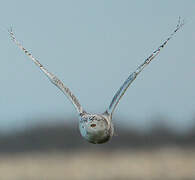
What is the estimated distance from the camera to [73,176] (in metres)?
24.4

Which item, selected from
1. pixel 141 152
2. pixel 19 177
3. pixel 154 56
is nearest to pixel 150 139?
pixel 141 152

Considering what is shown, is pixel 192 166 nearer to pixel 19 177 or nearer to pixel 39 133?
pixel 19 177

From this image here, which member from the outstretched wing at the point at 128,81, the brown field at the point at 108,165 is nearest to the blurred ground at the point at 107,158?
the brown field at the point at 108,165

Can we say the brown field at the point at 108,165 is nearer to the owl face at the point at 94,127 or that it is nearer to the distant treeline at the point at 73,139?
the distant treeline at the point at 73,139

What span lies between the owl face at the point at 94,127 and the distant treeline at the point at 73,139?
590 cm

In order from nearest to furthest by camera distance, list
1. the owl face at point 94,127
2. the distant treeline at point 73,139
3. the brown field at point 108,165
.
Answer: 1. the owl face at point 94,127
2. the brown field at point 108,165
3. the distant treeline at point 73,139

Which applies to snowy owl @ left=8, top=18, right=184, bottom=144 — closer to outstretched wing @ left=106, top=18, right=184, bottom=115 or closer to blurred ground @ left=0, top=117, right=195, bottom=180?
outstretched wing @ left=106, top=18, right=184, bottom=115

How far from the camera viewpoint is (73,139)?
2684 centimetres

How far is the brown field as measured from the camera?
2286 centimetres

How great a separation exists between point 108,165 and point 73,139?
2704 millimetres

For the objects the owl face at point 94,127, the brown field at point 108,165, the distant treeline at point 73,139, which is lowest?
the owl face at point 94,127

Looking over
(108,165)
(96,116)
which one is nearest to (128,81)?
(96,116)

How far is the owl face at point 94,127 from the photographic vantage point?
54.1 ft

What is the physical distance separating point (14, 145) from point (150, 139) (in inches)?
122
